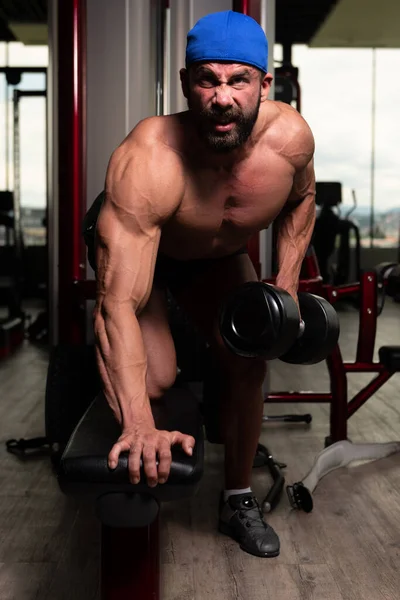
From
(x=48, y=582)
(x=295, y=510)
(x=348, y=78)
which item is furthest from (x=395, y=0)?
(x=48, y=582)

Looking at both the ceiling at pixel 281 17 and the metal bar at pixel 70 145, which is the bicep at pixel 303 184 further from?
the ceiling at pixel 281 17

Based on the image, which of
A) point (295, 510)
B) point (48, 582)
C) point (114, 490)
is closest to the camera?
point (114, 490)

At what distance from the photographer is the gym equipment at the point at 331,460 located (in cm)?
210

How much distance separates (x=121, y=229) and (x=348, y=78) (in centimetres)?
730

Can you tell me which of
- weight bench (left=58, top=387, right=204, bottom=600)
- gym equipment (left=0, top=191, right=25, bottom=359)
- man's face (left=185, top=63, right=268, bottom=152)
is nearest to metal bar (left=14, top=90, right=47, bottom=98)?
gym equipment (left=0, top=191, right=25, bottom=359)

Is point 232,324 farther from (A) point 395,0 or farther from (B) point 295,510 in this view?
(A) point 395,0

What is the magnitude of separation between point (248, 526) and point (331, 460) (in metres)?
0.63

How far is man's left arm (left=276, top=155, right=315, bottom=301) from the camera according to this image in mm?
1818

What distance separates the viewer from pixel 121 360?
1339 millimetres

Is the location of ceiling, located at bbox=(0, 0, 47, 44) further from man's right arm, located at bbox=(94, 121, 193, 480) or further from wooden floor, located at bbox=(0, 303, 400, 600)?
man's right arm, located at bbox=(94, 121, 193, 480)

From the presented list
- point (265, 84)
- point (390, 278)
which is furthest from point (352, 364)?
point (265, 84)

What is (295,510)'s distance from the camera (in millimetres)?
2121

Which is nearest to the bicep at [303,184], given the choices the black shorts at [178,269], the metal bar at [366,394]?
the black shorts at [178,269]

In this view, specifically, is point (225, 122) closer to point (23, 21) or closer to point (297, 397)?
point (297, 397)
